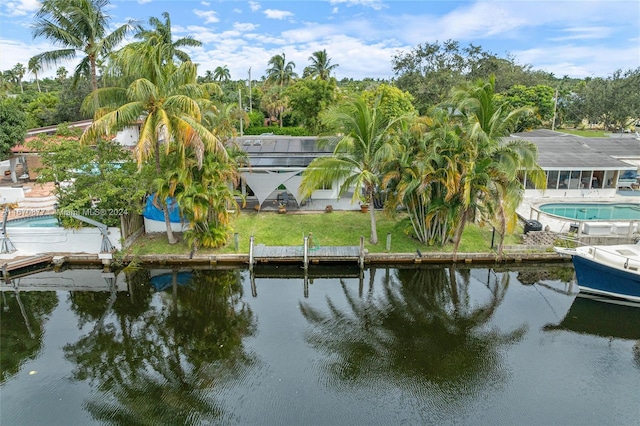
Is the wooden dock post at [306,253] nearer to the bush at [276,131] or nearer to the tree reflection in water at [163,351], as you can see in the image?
the tree reflection in water at [163,351]

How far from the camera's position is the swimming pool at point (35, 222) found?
1770 centimetres

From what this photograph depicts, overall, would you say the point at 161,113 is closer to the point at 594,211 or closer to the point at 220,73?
the point at 594,211

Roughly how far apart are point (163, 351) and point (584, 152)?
2741 cm

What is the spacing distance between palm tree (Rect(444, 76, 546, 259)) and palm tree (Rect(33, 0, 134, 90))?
14722mm

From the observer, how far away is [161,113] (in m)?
14.3

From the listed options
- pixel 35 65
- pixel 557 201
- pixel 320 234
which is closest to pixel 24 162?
pixel 35 65

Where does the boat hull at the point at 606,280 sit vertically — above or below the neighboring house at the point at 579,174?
below

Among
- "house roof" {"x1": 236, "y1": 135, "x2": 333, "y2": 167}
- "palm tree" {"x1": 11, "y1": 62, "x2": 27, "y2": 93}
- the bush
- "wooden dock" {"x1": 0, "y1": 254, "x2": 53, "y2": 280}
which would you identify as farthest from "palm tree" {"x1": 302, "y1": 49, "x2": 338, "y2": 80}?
"palm tree" {"x1": 11, "y1": 62, "x2": 27, "y2": 93}

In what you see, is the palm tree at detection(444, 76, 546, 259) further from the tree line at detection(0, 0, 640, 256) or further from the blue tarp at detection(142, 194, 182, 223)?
the blue tarp at detection(142, 194, 182, 223)

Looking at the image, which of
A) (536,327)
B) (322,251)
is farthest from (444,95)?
(536,327)

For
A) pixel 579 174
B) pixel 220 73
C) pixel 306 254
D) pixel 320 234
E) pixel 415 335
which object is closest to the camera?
pixel 415 335

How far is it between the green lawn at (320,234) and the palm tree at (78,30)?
8573 millimetres

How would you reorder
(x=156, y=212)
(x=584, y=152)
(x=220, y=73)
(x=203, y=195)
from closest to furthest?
(x=203, y=195), (x=156, y=212), (x=584, y=152), (x=220, y=73)

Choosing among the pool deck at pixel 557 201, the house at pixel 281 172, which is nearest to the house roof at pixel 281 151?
the house at pixel 281 172
